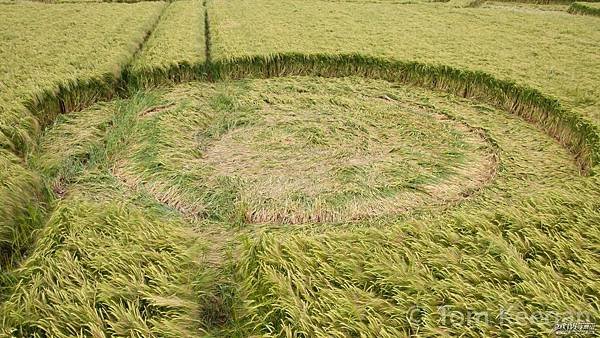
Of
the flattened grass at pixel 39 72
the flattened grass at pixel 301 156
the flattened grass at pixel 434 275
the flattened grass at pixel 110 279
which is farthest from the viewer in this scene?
the flattened grass at pixel 301 156

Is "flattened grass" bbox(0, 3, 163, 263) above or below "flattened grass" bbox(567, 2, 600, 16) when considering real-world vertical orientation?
below

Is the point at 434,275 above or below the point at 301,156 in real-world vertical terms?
above

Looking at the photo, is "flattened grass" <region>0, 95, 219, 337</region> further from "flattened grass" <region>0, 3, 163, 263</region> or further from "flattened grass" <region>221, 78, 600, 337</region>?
"flattened grass" <region>221, 78, 600, 337</region>

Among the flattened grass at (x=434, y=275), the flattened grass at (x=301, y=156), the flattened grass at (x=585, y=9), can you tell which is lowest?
the flattened grass at (x=301, y=156)

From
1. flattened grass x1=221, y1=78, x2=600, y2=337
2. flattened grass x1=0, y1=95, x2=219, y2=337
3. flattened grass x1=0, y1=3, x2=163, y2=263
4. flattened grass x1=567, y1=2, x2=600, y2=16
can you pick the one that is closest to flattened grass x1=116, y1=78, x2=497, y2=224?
flattened grass x1=0, y1=95, x2=219, y2=337

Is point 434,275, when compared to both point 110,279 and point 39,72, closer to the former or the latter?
point 110,279

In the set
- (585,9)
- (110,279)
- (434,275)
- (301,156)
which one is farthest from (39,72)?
(585,9)

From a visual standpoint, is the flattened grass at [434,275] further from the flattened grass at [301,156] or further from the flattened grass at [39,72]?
the flattened grass at [39,72]

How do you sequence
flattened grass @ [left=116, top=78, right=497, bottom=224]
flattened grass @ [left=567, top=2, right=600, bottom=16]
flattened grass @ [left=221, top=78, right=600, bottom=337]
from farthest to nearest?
flattened grass @ [left=567, top=2, right=600, bottom=16], flattened grass @ [left=116, top=78, right=497, bottom=224], flattened grass @ [left=221, top=78, right=600, bottom=337]

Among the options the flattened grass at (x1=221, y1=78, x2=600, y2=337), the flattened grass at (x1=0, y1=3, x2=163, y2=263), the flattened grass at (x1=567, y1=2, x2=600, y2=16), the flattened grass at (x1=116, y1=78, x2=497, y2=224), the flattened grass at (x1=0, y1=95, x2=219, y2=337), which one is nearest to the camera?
the flattened grass at (x1=221, y1=78, x2=600, y2=337)

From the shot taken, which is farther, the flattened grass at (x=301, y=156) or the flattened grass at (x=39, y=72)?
the flattened grass at (x=301, y=156)

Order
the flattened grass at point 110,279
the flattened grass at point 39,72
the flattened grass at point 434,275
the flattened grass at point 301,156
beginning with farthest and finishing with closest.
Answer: the flattened grass at point 301,156
the flattened grass at point 39,72
the flattened grass at point 110,279
the flattened grass at point 434,275

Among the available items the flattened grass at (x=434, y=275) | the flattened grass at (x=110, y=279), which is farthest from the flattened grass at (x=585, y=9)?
the flattened grass at (x=110, y=279)
